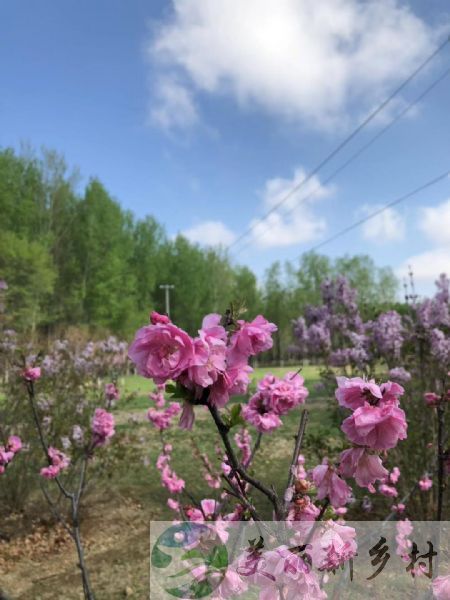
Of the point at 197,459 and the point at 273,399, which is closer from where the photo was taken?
the point at 273,399

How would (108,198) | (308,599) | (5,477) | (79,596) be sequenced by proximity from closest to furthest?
(308,599)
(79,596)
(5,477)
(108,198)

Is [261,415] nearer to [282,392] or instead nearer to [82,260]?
[282,392]

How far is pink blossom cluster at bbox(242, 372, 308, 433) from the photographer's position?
1.68 metres

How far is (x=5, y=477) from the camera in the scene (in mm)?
5258

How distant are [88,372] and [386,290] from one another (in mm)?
42229

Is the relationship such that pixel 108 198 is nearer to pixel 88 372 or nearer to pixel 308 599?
pixel 88 372

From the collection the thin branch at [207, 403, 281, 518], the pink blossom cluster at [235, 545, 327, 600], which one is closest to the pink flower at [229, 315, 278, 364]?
the thin branch at [207, 403, 281, 518]

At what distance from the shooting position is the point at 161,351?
91 centimetres

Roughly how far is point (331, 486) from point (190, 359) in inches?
16.8

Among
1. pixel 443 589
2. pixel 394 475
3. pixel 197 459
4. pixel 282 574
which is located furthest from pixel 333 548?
pixel 197 459

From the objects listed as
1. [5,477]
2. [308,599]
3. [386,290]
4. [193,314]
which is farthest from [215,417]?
[386,290]

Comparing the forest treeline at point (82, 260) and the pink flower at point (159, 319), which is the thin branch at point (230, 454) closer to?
the pink flower at point (159, 319)

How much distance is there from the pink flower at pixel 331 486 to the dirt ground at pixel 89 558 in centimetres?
329

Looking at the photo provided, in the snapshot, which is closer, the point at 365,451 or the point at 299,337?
the point at 365,451
